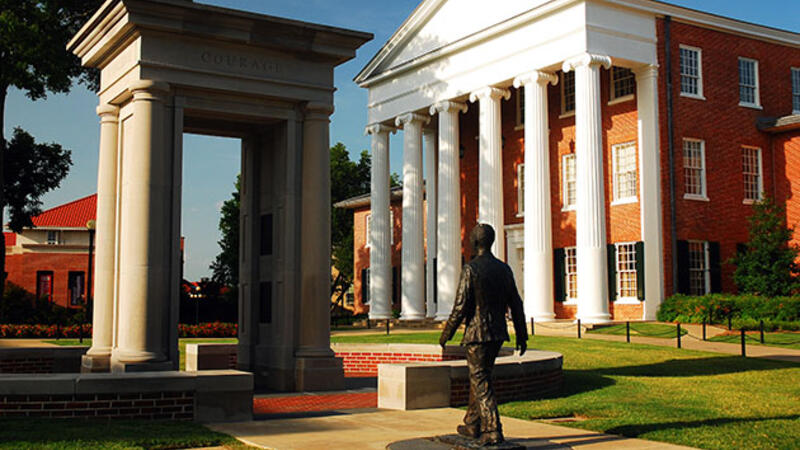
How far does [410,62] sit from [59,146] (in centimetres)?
1655

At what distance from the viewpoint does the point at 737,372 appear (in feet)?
55.0

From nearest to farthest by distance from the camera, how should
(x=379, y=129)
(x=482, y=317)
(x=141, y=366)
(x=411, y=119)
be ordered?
(x=482, y=317)
(x=141, y=366)
(x=411, y=119)
(x=379, y=129)

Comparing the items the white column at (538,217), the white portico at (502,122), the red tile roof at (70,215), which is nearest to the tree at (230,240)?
the red tile roof at (70,215)

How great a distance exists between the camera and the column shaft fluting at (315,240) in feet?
45.0

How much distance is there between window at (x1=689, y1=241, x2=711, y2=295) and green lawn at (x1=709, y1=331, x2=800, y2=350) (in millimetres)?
6875

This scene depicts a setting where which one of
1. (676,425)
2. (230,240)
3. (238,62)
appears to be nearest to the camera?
(676,425)

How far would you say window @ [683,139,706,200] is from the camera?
3294 centimetres

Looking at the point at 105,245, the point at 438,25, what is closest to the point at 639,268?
the point at 438,25

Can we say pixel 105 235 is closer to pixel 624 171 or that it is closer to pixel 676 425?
pixel 676 425

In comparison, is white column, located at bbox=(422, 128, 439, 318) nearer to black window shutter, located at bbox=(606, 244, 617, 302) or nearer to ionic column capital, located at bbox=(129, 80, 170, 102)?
black window shutter, located at bbox=(606, 244, 617, 302)

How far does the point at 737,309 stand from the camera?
29.3 m

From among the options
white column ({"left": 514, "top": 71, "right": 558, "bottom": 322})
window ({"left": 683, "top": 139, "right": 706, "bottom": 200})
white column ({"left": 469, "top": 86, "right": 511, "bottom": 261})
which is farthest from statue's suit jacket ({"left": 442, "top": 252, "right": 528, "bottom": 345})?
white column ({"left": 469, "top": 86, "right": 511, "bottom": 261})

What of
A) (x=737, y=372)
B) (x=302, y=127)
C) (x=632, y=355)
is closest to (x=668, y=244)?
(x=632, y=355)

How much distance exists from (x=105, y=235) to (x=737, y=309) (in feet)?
74.8
